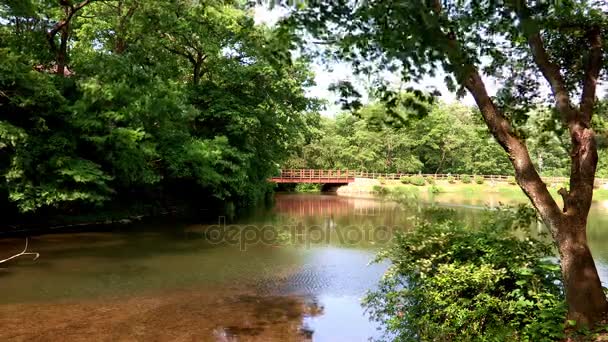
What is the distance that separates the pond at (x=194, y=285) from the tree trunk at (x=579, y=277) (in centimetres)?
257

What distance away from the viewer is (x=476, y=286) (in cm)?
435

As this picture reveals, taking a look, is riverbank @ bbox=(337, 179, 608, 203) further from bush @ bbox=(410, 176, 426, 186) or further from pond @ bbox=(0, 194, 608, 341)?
pond @ bbox=(0, 194, 608, 341)

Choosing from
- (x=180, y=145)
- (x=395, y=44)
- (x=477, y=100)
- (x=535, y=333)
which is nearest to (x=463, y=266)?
(x=535, y=333)

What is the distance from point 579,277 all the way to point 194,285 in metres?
6.56

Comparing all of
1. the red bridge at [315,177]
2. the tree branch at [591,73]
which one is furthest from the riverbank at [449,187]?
the tree branch at [591,73]

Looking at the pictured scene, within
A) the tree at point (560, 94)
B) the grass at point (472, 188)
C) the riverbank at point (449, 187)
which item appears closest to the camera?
the tree at point (560, 94)

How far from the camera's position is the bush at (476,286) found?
4.10m

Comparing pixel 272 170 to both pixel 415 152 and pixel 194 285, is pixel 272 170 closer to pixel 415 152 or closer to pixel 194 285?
pixel 194 285

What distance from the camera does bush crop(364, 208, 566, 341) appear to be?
410 cm

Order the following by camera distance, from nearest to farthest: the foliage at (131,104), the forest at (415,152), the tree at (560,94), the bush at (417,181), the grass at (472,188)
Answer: the tree at (560,94)
the foliage at (131,104)
the grass at (472,188)
the bush at (417,181)
the forest at (415,152)

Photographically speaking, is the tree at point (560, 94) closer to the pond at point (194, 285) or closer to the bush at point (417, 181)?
the pond at point (194, 285)

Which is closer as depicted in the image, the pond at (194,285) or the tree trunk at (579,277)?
the tree trunk at (579,277)

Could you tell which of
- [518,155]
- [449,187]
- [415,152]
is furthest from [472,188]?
[518,155]

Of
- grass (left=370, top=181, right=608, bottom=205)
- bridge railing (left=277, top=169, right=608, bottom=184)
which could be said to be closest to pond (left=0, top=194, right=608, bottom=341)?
grass (left=370, top=181, right=608, bottom=205)
